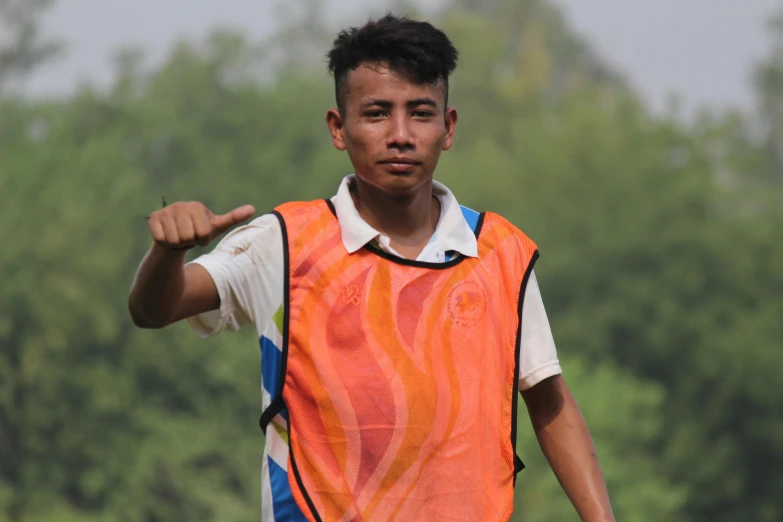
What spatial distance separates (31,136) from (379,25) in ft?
171

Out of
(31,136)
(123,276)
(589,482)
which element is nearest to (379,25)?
(589,482)

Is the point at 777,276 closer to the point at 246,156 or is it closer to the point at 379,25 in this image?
the point at 246,156

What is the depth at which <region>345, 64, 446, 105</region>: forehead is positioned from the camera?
149 inches

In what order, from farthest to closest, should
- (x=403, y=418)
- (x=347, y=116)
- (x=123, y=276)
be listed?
(x=123, y=276)
(x=347, y=116)
(x=403, y=418)

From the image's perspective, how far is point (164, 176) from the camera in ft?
189

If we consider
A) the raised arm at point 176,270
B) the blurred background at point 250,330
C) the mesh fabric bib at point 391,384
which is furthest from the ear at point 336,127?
the blurred background at point 250,330

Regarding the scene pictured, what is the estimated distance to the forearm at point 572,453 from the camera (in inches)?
153

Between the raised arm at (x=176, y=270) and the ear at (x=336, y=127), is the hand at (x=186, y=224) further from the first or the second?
the ear at (x=336, y=127)

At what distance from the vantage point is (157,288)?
3.47m

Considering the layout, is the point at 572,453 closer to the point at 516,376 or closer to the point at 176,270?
the point at 516,376

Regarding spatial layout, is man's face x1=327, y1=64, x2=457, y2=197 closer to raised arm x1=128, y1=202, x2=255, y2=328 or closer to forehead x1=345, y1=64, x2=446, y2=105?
forehead x1=345, y1=64, x2=446, y2=105

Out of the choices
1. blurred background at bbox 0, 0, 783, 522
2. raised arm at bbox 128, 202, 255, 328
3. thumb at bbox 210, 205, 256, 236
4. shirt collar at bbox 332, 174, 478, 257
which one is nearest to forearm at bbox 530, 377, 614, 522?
shirt collar at bbox 332, 174, 478, 257

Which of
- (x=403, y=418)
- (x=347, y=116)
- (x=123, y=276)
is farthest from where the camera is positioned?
(x=123, y=276)

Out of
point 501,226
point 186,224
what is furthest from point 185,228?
point 501,226
